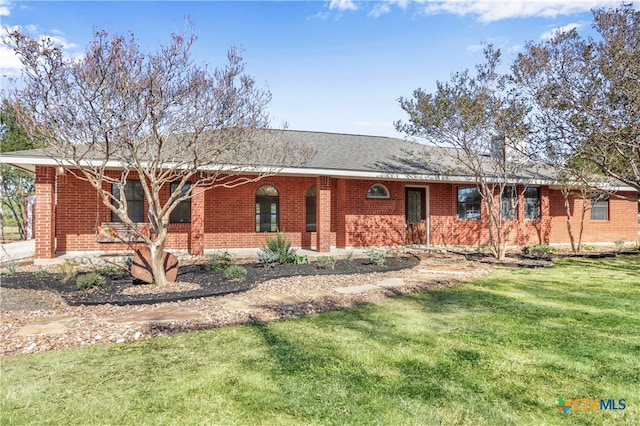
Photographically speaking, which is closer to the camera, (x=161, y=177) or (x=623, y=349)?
(x=623, y=349)

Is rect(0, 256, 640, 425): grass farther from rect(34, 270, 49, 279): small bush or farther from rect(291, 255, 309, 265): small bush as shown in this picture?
rect(34, 270, 49, 279): small bush

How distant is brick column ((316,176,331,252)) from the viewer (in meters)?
12.4

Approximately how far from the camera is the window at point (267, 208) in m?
13.2

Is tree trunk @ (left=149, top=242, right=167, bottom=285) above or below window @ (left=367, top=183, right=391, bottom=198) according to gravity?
below

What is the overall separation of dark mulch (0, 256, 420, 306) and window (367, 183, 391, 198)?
14.4 ft

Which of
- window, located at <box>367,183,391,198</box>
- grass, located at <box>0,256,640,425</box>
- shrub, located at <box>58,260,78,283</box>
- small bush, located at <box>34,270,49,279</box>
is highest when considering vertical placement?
window, located at <box>367,183,391,198</box>

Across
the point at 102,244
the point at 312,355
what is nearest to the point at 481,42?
the point at 312,355

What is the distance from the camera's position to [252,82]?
7.52m

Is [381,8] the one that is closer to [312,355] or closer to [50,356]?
[312,355]

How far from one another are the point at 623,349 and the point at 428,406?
250 centimetres

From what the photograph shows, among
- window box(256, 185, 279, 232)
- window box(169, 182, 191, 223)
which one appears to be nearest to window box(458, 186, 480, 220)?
window box(256, 185, 279, 232)

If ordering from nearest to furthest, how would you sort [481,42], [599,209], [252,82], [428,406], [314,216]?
[428,406] < [252,82] < [481,42] < [314,216] < [599,209]

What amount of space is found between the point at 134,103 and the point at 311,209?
27.9 ft

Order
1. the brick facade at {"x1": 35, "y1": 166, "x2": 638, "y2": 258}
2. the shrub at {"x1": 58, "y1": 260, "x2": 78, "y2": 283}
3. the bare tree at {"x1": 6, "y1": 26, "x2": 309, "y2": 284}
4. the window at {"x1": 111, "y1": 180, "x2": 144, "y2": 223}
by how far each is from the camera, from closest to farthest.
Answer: the bare tree at {"x1": 6, "y1": 26, "x2": 309, "y2": 284}, the shrub at {"x1": 58, "y1": 260, "x2": 78, "y2": 283}, the brick facade at {"x1": 35, "y1": 166, "x2": 638, "y2": 258}, the window at {"x1": 111, "y1": 180, "x2": 144, "y2": 223}
